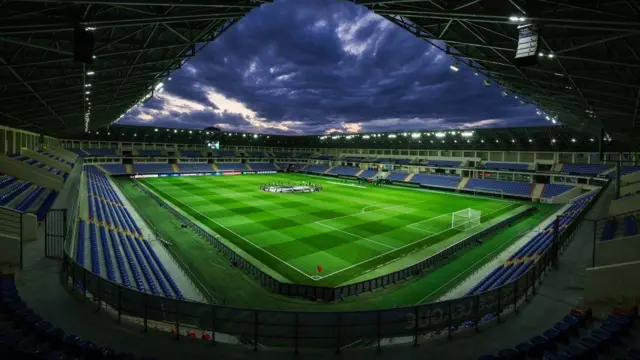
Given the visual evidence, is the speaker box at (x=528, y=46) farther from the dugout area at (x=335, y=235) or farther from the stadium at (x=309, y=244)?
the dugout area at (x=335, y=235)

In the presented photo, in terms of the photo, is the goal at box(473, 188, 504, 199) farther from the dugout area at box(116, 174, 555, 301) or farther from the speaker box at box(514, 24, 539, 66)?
the speaker box at box(514, 24, 539, 66)

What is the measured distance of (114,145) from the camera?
73.4m

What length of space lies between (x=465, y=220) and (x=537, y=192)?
22.4m

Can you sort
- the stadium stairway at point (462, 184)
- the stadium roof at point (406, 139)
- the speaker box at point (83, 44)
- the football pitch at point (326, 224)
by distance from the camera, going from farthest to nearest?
the stadium stairway at point (462, 184) → the stadium roof at point (406, 139) → the football pitch at point (326, 224) → the speaker box at point (83, 44)

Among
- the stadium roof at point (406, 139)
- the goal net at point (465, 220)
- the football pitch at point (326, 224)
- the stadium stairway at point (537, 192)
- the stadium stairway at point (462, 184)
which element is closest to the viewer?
the football pitch at point (326, 224)

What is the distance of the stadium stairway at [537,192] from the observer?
44.1 meters

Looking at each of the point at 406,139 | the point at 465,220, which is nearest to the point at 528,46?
the point at 465,220

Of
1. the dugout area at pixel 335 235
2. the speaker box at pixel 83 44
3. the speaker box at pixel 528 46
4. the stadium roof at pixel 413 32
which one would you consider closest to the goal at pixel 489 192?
the dugout area at pixel 335 235

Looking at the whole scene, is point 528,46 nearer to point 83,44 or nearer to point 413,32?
point 413,32

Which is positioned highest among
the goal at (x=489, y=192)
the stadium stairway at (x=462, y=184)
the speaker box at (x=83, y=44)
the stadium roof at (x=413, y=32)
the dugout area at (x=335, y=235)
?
the stadium roof at (x=413, y=32)

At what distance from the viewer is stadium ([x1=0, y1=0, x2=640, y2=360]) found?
23.7 ft

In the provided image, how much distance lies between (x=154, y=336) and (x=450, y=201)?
4281cm

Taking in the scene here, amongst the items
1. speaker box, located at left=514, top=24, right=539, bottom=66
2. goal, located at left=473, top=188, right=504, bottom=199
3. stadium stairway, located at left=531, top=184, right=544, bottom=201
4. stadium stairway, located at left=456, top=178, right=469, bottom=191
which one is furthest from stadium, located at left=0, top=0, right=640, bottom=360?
stadium stairway, located at left=456, top=178, right=469, bottom=191

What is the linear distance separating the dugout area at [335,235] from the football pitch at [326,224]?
0.22 feet
